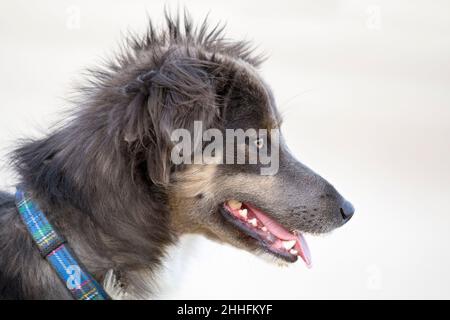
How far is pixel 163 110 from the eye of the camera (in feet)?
10.2

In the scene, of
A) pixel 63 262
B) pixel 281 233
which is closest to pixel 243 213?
pixel 281 233

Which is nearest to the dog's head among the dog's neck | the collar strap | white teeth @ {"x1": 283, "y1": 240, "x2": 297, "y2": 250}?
white teeth @ {"x1": 283, "y1": 240, "x2": 297, "y2": 250}

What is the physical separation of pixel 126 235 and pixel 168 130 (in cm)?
50

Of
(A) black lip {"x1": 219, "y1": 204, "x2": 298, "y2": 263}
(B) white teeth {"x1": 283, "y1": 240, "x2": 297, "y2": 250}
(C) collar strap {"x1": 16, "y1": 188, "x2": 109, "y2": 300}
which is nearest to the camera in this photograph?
(C) collar strap {"x1": 16, "y1": 188, "x2": 109, "y2": 300}

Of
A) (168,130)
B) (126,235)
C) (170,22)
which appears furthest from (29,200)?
(170,22)

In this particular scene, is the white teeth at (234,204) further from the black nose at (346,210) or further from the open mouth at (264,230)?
the black nose at (346,210)

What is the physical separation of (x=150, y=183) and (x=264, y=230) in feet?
2.06

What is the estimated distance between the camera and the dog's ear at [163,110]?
10.2ft

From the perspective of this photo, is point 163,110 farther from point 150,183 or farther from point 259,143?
point 259,143

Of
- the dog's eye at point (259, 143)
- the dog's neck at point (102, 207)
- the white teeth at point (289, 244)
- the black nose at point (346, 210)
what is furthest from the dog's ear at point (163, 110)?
the black nose at point (346, 210)

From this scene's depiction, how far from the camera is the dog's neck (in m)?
3.14

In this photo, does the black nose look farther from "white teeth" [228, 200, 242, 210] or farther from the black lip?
"white teeth" [228, 200, 242, 210]

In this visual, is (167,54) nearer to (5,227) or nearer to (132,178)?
(132,178)
